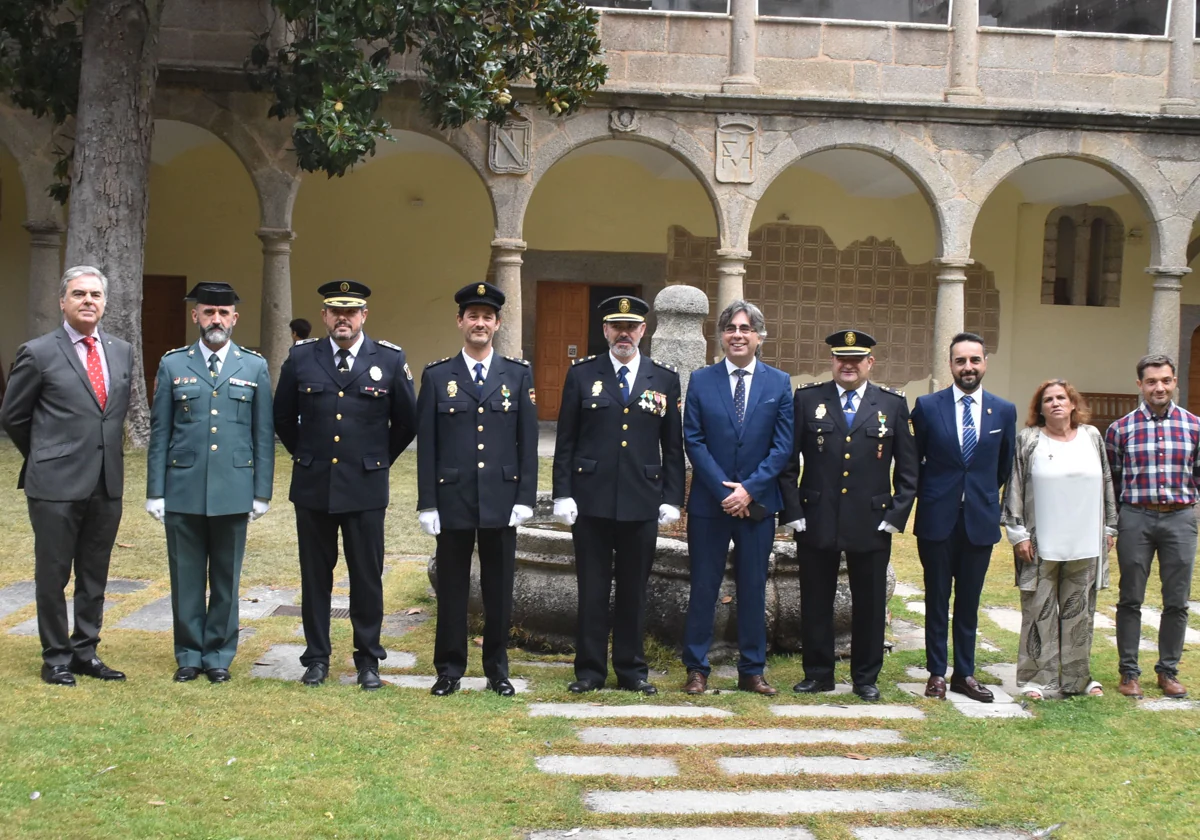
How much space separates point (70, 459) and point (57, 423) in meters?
0.16

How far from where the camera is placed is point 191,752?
419 centimetres

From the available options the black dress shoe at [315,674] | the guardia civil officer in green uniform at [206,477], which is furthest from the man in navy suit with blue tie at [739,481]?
the guardia civil officer in green uniform at [206,477]

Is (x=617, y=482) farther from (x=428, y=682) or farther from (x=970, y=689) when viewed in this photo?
(x=970, y=689)

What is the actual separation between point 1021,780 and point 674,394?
6.96 feet

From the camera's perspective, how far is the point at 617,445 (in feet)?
17.6

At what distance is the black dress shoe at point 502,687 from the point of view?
17.0ft

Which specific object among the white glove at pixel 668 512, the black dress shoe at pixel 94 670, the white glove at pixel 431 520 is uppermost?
the white glove at pixel 668 512

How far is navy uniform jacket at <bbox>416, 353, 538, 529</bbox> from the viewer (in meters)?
5.19

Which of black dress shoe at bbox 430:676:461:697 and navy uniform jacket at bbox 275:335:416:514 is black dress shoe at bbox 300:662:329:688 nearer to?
black dress shoe at bbox 430:676:461:697

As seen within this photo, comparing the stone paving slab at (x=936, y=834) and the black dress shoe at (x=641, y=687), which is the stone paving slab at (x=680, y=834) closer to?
the stone paving slab at (x=936, y=834)

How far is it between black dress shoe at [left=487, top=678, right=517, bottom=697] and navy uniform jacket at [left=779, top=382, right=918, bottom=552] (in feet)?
4.45

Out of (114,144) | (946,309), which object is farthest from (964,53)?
(114,144)

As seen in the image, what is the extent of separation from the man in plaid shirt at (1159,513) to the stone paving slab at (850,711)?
1.17 m

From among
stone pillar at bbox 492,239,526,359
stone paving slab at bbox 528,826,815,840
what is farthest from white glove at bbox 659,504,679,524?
stone pillar at bbox 492,239,526,359
